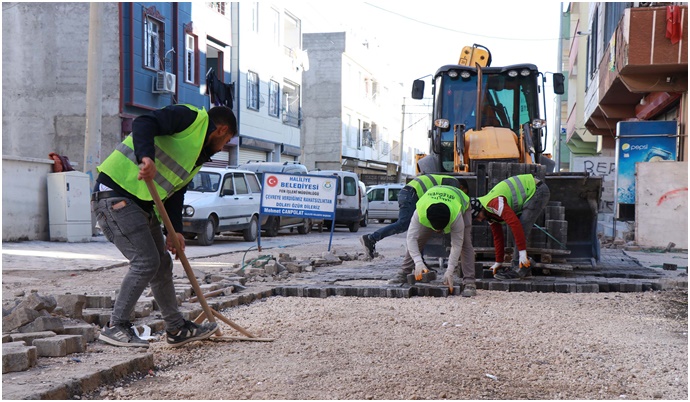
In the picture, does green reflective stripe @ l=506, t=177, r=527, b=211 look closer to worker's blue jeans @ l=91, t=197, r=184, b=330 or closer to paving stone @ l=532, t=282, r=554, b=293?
paving stone @ l=532, t=282, r=554, b=293

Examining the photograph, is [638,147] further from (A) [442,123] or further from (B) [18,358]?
(B) [18,358]

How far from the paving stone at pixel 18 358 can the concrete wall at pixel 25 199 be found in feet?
32.9

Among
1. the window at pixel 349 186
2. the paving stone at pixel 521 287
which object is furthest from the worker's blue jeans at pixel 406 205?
the window at pixel 349 186

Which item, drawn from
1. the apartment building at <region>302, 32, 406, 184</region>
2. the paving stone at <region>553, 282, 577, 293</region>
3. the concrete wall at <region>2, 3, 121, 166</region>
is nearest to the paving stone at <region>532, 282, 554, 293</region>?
the paving stone at <region>553, 282, 577, 293</region>

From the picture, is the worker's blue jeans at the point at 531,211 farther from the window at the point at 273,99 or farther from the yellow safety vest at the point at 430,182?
the window at the point at 273,99

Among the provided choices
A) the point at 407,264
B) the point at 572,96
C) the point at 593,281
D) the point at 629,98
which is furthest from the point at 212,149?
the point at 572,96

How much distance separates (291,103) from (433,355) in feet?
103

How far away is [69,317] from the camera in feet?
18.2

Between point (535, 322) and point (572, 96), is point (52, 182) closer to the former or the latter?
point (535, 322)

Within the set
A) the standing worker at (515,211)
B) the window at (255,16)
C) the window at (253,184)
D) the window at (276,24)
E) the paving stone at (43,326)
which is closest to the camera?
the paving stone at (43,326)

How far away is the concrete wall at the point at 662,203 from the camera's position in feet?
48.3

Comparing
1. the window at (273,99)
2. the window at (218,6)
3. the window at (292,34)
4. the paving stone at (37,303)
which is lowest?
the paving stone at (37,303)

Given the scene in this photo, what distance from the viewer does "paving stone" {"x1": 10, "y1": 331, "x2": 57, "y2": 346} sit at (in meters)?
→ 4.56

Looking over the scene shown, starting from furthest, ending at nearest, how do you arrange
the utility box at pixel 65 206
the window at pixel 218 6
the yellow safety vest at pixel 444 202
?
the window at pixel 218 6 < the utility box at pixel 65 206 < the yellow safety vest at pixel 444 202
